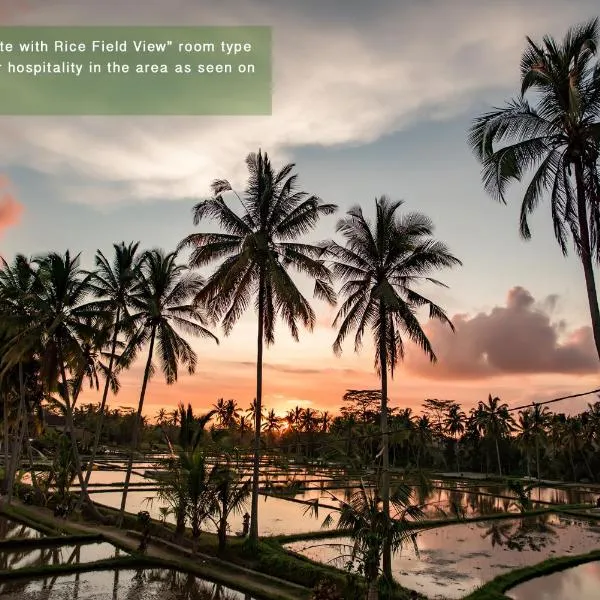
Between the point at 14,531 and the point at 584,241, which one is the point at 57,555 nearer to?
the point at 14,531

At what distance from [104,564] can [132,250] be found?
13615mm

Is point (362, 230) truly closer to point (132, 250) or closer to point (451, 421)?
point (132, 250)

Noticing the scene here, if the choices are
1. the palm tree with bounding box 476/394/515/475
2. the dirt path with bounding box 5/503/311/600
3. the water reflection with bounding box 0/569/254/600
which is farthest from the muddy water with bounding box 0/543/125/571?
the palm tree with bounding box 476/394/515/475

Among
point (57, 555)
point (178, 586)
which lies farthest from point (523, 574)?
point (57, 555)

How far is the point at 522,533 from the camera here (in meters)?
28.1

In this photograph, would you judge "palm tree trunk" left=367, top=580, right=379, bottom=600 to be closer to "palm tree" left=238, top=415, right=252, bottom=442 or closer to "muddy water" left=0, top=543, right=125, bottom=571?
"muddy water" left=0, top=543, right=125, bottom=571

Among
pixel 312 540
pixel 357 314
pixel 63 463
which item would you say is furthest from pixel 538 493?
pixel 63 463

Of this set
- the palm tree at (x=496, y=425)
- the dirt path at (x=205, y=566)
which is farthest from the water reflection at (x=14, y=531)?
the palm tree at (x=496, y=425)

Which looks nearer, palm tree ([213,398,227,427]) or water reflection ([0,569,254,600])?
water reflection ([0,569,254,600])

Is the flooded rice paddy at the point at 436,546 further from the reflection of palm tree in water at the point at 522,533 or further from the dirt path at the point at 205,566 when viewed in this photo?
the dirt path at the point at 205,566

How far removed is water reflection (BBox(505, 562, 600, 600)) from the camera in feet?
58.0

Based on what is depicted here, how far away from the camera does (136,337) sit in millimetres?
25250

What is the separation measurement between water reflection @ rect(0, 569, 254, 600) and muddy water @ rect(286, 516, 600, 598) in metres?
3.49

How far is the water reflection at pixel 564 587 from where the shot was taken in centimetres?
1769
